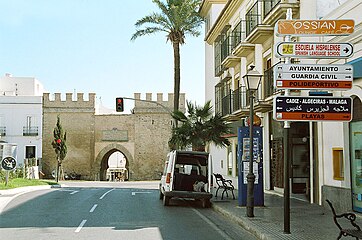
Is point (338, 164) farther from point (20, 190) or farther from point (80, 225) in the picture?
point (20, 190)

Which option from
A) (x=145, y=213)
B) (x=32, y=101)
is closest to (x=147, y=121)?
(x=32, y=101)

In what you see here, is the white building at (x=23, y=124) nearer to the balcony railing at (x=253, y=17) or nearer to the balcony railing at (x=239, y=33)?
the balcony railing at (x=239, y=33)

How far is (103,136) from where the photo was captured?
56375 millimetres

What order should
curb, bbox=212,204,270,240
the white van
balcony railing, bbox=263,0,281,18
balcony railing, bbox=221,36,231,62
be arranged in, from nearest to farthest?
1. curb, bbox=212,204,270,240
2. the white van
3. balcony railing, bbox=263,0,281,18
4. balcony railing, bbox=221,36,231,62

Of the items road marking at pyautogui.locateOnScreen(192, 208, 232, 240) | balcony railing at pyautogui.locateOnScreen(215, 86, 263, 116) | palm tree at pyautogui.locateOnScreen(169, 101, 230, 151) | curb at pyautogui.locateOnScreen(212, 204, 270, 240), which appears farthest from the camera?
balcony railing at pyautogui.locateOnScreen(215, 86, 263, 116)

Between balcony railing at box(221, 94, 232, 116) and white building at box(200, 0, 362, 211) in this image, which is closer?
white building at box(200, 0, 362, 211)

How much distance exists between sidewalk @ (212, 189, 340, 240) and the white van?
722mm

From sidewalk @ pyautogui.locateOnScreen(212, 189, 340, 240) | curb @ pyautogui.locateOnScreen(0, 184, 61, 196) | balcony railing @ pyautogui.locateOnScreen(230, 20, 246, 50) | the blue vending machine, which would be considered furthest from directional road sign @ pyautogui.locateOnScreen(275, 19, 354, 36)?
curb @ pyautogui.locateOnScreen(0, 184, 61, 196)

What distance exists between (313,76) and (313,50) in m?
0.55

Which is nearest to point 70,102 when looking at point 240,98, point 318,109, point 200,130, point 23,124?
point 23,124

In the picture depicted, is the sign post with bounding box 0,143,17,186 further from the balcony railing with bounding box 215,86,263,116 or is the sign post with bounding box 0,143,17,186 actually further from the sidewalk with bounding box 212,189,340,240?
the sidewalk with bounding box 212,189,340,240

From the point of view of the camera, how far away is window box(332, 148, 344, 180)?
1586 cm

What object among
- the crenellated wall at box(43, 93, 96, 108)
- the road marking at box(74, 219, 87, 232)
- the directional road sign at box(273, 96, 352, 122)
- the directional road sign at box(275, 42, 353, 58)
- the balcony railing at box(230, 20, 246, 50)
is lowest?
the road marking at box(74, 219, 87, 232)

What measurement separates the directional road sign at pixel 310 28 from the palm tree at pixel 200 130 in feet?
42.4
